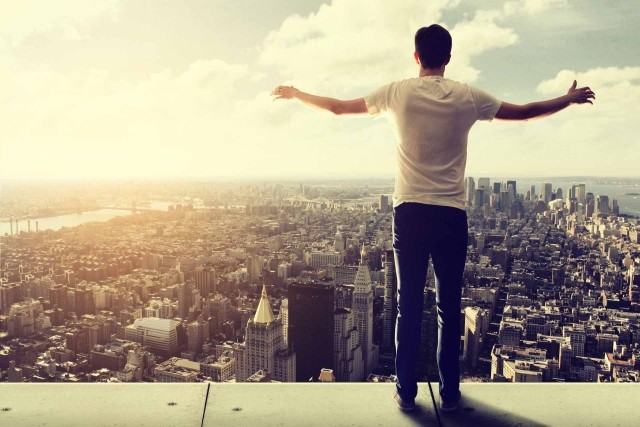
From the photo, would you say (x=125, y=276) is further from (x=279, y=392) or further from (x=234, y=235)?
(x=279, y=392)

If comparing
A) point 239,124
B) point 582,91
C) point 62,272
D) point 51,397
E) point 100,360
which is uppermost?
point 239,124

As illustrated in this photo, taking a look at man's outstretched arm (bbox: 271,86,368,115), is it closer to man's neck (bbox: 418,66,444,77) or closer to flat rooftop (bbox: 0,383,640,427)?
man's neck (bbox: 418,66,444,77)

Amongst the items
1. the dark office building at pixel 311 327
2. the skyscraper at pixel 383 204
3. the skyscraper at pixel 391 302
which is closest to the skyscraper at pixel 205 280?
the dark office building at pixel 311 327

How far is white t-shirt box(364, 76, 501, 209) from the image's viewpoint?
1.31 metres

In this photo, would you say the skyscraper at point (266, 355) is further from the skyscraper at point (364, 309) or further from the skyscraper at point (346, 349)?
the skyscraper at point (364, 309)

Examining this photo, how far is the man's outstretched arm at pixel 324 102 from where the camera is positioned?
1406 mm

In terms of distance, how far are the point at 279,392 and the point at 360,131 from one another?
153 inches

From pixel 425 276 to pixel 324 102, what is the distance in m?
0.49

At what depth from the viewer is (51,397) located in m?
1.51

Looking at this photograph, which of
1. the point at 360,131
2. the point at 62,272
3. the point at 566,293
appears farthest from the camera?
the point at 566,293

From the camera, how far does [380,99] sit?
1.36 metres

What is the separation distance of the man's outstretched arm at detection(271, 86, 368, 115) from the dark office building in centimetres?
353

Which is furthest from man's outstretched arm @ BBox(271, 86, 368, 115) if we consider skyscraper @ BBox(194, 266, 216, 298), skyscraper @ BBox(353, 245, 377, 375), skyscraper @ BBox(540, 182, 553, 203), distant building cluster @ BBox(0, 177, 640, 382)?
skyscraper @ BBox(540, 182, 553, 203)

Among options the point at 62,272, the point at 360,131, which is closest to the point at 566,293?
the point at 360,131
